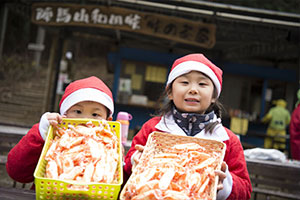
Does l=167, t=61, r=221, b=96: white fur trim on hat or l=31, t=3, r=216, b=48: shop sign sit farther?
l=31, t=3, r=216, b=48: shop sign

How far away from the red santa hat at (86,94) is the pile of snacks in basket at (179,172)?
1.53 ft

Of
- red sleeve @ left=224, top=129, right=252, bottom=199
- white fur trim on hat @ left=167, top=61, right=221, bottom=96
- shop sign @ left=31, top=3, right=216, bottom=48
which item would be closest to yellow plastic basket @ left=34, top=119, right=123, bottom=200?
red sleeve @ left=224, top=129, right=252, bottom=199

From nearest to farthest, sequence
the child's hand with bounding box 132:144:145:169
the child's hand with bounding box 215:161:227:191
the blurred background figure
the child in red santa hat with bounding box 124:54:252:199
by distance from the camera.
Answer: the child's hand with bounding box 215:161:227:191
the child's hand with bounding box 132:144:145:169
the child in red santa hat with bounding box 124:54:252:199
the blurred background figure

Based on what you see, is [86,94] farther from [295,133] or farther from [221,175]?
[295,133]

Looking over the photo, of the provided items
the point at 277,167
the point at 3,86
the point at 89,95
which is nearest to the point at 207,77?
the point at 89,95

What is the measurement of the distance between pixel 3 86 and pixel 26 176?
14443mm

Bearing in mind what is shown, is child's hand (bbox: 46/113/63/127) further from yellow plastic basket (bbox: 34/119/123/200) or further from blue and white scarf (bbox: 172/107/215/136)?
blue and white scarf (bbox: 172/107/215/136)

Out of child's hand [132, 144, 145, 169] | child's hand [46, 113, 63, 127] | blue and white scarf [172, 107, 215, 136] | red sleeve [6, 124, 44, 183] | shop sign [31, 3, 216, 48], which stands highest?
shop sign [31, 3, 216, 48]

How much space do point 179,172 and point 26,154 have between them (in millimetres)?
984

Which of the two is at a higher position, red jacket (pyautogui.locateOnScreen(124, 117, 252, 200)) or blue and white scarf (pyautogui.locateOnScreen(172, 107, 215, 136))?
blue and white scarf (pyautogui.locateOnScreen(172, 107, 215, 136))

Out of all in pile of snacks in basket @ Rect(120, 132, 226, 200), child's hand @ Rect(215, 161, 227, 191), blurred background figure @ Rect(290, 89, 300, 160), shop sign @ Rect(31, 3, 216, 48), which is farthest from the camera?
shop sign @ Rect(31, 3, 216, 48)

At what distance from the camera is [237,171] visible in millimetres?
1567

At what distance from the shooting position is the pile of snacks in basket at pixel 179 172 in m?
1.09

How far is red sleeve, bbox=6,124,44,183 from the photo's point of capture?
1660mm
